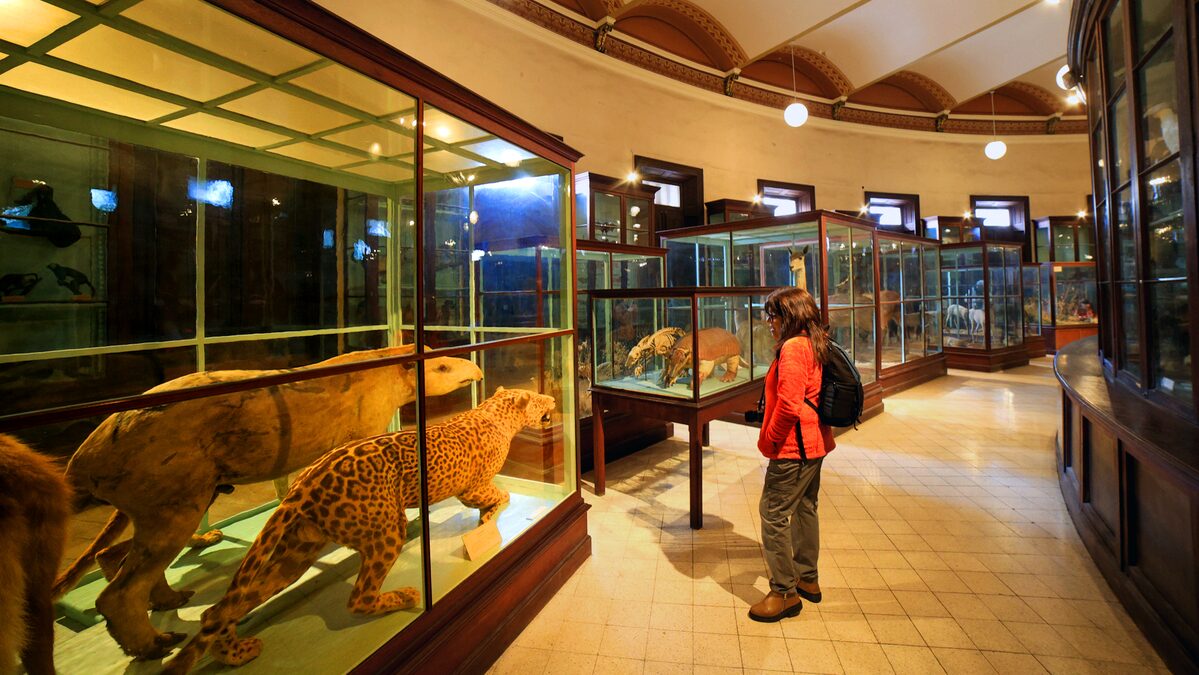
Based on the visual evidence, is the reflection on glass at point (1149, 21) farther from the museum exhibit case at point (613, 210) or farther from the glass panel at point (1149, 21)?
the museum exhibit case at point (613, 210)

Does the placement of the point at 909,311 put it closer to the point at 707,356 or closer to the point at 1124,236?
the point at 1124,236

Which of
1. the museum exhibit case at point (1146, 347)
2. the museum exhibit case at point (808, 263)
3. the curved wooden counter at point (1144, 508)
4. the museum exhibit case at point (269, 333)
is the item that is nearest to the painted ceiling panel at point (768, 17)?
the museum exhibit case at point (808, 263)

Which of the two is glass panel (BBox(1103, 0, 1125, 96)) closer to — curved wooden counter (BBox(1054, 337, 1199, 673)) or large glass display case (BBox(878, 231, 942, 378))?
curved wooden counter (BBox(1054, 337, 1199, 673))

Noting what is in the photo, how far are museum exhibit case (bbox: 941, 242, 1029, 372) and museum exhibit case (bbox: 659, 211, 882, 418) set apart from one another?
13.4ft

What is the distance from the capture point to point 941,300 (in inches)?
372

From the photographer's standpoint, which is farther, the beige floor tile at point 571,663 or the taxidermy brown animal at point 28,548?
the beige floor tile at point 571,663

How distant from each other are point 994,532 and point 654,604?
2417 millimetres

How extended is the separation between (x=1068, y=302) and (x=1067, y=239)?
58.6 inches

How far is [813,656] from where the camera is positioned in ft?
6.97

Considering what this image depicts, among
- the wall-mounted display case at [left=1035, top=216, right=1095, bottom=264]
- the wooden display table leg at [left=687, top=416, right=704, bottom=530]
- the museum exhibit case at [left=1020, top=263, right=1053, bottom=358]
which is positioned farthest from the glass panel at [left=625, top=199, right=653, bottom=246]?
the wall-mounted display case at [left=1035, top=216, right=1095, bottom=264]

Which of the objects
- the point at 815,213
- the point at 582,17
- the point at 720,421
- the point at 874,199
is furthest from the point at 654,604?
the point at 874,199

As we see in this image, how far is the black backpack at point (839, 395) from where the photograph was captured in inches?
92.4

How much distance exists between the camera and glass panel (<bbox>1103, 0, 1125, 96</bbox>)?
9.34ft

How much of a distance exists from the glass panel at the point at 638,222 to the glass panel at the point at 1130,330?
488cm
